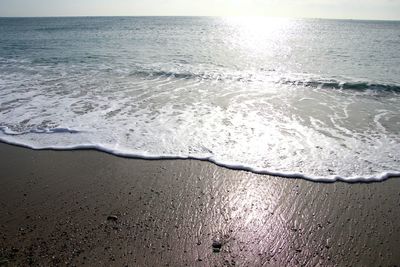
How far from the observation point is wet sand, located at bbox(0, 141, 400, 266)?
303 cm

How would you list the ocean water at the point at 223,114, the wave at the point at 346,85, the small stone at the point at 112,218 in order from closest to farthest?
the small stone at the point at 112,218
the ocean water at the point at 223,114
the wave at the point at 346,85

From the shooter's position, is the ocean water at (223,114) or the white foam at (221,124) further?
the ocean water at (223,114)

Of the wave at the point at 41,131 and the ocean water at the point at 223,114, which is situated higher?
the ocean water at the point at 223,114

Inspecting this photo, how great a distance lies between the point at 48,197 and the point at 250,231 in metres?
2.65

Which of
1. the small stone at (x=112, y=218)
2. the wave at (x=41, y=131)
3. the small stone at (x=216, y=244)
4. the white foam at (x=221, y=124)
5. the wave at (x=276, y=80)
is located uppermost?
the wave at (x=276, y=80)

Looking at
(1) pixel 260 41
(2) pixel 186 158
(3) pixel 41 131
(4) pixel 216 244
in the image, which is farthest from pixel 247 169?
(1) pixel 260 41

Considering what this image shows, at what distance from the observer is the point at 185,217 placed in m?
3.61

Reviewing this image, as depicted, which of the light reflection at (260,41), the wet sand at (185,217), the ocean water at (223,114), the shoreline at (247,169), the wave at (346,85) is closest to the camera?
the wet sand at (185,217)

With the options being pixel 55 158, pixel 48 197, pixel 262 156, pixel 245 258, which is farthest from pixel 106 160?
pixel 245 258

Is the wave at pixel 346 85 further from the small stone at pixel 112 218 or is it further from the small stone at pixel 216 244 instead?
the small stone at pixel 112 218

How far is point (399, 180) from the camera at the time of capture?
4441 millimetres

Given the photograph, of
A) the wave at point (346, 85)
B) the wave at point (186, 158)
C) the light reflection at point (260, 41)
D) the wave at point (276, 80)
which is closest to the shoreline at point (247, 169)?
the wave at point (186, 158)

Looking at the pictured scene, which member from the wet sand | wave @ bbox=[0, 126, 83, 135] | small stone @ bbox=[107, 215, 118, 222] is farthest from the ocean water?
small stone @ bbox=[107, 215, 118, 222]

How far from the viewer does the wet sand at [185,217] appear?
303cm
